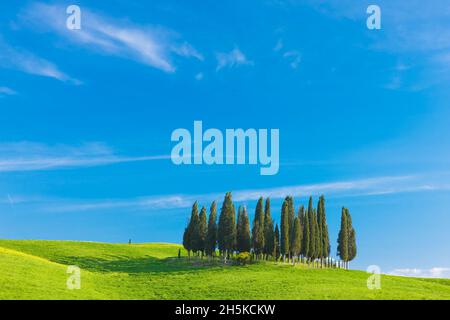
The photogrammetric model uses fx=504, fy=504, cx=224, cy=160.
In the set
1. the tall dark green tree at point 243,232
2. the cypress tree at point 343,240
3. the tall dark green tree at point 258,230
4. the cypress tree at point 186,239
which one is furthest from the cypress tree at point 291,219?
the cypress tree at point 186,239

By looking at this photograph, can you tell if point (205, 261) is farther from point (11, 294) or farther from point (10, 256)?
point (11, 294)

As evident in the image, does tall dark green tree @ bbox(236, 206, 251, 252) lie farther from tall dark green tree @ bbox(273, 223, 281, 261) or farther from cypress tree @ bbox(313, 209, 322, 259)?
cypress tree @ bbox(313, 209, 322, 259)

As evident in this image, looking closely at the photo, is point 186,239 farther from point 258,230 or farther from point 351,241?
point 351,241

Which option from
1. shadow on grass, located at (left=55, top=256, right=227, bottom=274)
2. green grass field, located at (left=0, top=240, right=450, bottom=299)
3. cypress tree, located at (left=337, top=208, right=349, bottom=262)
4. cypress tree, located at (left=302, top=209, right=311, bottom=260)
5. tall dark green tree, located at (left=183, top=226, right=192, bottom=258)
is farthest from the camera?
tall dark green tree, located at (left=183, top=226, right=192, bottom=258)

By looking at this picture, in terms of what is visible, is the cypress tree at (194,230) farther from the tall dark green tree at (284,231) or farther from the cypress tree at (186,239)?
the tall dark green tree at (284,231)

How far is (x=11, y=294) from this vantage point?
3900 centimetres

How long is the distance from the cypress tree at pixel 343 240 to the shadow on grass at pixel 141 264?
758 inches

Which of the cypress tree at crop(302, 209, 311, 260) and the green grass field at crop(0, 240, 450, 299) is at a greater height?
the cypress tree at crop(302, 209, 311, 260)

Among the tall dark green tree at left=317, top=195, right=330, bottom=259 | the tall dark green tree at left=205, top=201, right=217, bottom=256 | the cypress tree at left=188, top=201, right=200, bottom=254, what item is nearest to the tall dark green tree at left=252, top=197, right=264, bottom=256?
the tall dark green tree at left=205, top=201, right=217, bottom=256

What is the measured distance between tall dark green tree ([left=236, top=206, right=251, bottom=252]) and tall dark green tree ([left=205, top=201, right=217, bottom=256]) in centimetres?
358

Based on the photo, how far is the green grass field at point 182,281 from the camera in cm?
4312

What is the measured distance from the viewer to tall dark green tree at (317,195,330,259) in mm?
74125
